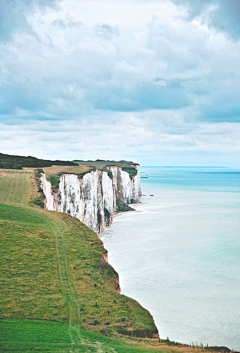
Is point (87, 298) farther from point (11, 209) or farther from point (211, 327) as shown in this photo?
point (11, 209)

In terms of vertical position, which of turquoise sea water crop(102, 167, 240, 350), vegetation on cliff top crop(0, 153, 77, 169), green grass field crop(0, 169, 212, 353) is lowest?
turquoise sea water crop(102, 167, 240, 350)

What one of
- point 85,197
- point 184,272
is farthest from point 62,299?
point 85,197

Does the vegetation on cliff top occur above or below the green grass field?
above

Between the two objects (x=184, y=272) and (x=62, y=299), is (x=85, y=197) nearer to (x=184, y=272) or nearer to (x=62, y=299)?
(x=184, y=272)

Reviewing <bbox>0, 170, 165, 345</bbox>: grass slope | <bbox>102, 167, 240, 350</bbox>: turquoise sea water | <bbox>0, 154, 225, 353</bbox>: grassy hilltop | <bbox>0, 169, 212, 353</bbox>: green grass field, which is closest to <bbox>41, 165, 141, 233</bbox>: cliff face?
<bbox>102, 167, 240, 350</bbox>: turquoise sea water

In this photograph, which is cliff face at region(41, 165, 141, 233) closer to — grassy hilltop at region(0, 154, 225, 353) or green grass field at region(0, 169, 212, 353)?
green grass field at region(0, 169, 212, 353)

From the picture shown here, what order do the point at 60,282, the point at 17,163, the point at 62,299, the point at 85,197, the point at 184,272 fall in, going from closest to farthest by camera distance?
1. the point at 62,299
2. the point at 60,282
3. the point at 184,272
4. the point at 85,197
5. the point at 17,163

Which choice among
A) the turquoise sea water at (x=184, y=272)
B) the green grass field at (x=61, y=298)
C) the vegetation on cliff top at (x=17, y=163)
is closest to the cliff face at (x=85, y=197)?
the turquoise sea water at (x=184, y=272)

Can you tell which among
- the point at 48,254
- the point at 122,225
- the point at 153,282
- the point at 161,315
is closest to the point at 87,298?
the point at 48,254
